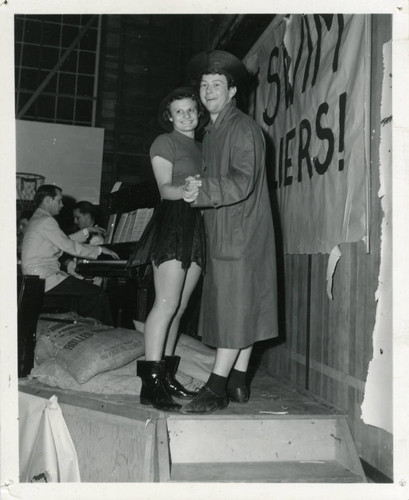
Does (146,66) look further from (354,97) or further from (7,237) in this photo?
(7,237)

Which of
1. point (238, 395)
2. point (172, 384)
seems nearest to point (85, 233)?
point (172, 384)

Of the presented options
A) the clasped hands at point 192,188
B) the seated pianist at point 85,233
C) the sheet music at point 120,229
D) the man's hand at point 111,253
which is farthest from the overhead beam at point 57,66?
the clasped hands at point 192,188

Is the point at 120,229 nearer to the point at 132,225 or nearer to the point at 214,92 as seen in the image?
the point at 132,225

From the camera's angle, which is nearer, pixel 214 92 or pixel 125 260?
pixel 214 92

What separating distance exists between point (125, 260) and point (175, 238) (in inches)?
77.1

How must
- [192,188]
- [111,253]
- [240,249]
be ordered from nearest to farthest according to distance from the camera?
[192,188]
[240,249]
[111,253]

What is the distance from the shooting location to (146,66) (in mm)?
9406

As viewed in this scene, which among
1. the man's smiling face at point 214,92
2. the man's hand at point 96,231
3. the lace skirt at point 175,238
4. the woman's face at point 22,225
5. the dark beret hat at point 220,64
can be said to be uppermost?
the dark beret hat at point 220,64

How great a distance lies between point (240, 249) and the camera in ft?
8.21

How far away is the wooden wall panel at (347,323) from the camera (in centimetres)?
239

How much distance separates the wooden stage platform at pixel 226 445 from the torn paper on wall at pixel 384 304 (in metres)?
0.27

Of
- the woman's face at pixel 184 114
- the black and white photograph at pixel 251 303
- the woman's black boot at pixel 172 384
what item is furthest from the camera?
the woman's black boot at pixel 172 384

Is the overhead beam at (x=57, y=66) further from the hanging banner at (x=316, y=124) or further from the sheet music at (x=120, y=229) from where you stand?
the hanging banner at (x=316, y=124)
